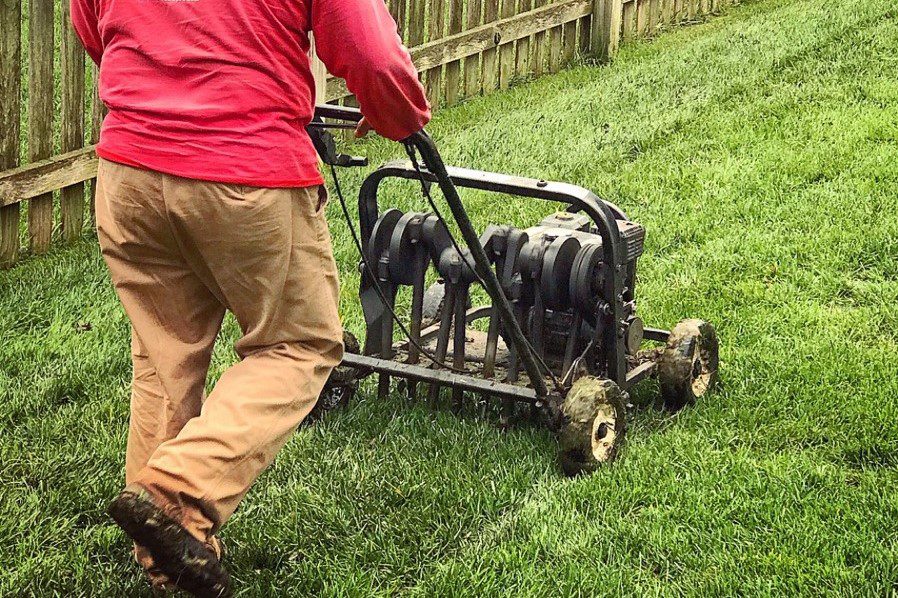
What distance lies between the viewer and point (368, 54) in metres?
3.18

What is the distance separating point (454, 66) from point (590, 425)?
5.64m

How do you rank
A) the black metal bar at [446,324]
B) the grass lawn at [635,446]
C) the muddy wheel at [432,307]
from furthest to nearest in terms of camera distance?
the muddy wheel at [432,307]
the black metal bar at [446,324]
the grass lawn at [635,446]

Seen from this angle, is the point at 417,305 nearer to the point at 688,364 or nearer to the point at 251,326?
the point at 688,364

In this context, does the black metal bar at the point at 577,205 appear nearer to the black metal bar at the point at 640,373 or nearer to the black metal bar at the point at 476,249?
the black metal bar at the point at 640,373

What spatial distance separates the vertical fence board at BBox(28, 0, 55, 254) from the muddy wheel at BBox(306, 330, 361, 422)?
2406 mm

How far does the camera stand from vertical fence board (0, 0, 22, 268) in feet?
20.3

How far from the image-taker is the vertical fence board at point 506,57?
32.3ft

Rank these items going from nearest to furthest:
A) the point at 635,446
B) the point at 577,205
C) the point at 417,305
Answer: the point at 577,205 < the point at 635,446 < the point at 417,305

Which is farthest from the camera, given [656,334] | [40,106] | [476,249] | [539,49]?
[539,49]

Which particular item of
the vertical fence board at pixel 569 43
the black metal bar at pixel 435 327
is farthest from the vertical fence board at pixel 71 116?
the vertical fence board at pixel 569 43

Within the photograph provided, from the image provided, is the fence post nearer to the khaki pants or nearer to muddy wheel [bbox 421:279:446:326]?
muddy wheel [bbox 421:279:446:326]

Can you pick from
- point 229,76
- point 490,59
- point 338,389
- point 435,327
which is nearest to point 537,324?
point 435,327

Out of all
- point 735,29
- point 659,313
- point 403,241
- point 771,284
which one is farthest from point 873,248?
point 735,29

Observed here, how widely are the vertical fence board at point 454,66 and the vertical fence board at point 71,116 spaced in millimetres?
3321
